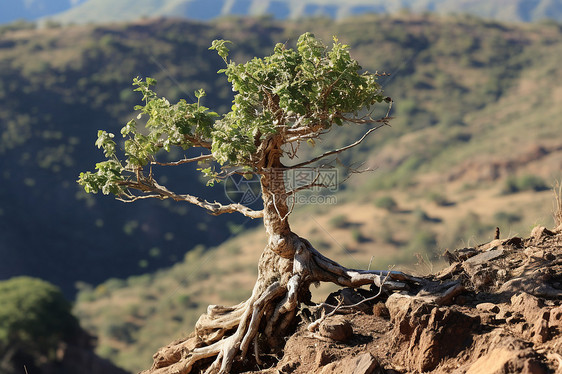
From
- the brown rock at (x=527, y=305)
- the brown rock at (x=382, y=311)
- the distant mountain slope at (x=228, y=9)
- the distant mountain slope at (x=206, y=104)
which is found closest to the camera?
the brown rock at (x=527, y=305)

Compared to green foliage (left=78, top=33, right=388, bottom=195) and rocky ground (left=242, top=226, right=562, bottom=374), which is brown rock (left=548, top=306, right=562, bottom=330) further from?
green foliage (left=78, top=33, right=388, bottom=195)

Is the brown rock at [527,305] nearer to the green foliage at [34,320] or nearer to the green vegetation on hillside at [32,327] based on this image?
the green vegetation on hillside at [32,327]

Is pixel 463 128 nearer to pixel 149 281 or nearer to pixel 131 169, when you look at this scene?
pixel 149 281

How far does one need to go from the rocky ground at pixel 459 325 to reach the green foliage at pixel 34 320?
80.9ft

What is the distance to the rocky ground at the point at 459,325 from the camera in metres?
4.09

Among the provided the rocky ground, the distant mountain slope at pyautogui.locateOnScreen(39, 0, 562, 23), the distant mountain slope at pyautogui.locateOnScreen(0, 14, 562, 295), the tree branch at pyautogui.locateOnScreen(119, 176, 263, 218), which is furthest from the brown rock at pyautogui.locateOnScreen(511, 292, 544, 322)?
the distant mountain slope at pyautogui.locateOnScreen(39, 0, 562, 23)

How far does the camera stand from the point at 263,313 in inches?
227

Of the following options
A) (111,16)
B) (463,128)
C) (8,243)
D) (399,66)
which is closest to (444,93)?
(399,66)

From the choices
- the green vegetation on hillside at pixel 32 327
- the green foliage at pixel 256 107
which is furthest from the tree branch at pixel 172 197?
the green vegetation on hillside at pixel 32 327

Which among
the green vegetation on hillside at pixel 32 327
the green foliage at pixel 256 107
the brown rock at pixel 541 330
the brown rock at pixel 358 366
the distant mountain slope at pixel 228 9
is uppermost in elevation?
the distant mountain slope at pixel 228 9

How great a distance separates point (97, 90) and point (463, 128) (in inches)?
1329

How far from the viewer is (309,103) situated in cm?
526

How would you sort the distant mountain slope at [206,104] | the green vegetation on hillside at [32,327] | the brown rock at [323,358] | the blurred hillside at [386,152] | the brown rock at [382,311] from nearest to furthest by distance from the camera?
the brown rock at [323,358] → the brown rock at [382,311] → the green vegetation on hillside at [32,327] → the blurred hillside at [386,152] → the distant mountain slope at [206,104]

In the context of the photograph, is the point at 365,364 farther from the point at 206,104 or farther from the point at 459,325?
the point at 206,104
